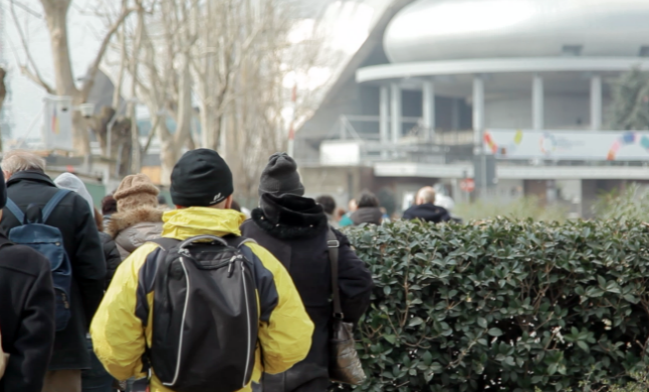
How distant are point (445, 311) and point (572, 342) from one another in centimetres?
89

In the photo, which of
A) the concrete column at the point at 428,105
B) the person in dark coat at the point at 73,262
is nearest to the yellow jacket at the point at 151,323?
the person in dark coat at the point at 73,262

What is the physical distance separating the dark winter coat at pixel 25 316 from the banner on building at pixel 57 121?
1496 cm

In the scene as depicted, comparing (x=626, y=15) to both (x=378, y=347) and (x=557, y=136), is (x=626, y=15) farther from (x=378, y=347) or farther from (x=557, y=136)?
(x=378, y=347)

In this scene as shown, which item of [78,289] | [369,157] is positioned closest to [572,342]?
[78,289]

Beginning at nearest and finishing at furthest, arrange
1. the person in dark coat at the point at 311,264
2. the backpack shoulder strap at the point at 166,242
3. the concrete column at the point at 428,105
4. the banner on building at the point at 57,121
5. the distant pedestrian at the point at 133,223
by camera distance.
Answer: the backpack shoulder strap at the point at 166,242 → the person in dark coat at the point at 311,264 → the distant pedestrian at the point at 133,223 → the banner on building at the point at 57,121 → the concrete column at the point at 428,105

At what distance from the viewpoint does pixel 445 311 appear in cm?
576

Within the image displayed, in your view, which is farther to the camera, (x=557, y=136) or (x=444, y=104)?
(x=444, y=104)

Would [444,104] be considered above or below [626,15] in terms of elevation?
below

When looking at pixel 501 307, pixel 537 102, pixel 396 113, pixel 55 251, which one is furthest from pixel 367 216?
pixel 396 113

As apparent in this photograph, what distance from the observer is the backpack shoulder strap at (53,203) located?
438 centimetres

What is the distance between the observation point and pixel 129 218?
5.57m

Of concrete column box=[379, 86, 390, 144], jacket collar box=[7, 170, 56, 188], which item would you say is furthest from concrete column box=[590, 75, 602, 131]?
jacket collar box=[7, 170, 56, 188]

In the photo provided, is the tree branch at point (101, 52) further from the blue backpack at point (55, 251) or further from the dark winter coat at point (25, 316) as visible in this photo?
the dark winter coat at point (25, 316)

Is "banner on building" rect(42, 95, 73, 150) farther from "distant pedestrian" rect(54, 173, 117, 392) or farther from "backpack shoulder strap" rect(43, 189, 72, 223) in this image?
"backpack shoulder strap" rect(43, 189, 72, 223)
